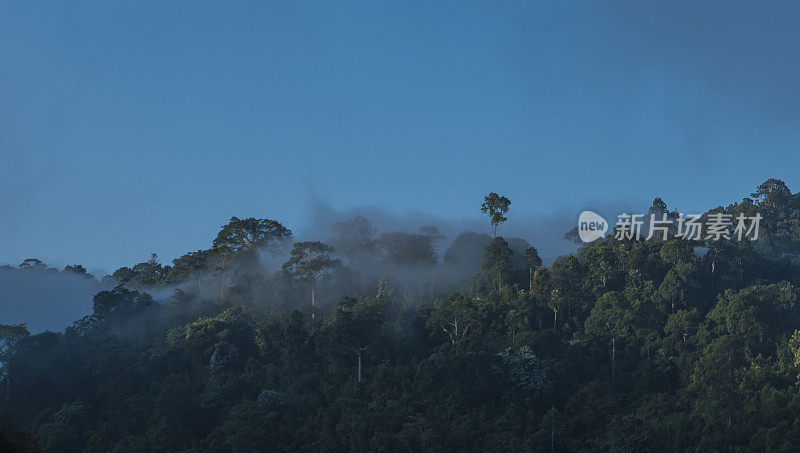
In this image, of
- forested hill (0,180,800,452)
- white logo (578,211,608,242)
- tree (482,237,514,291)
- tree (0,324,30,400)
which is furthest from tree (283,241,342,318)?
white logo (578,211,608,242)

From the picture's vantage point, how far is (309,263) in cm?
5644

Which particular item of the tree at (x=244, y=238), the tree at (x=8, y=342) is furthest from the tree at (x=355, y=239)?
the tree at (x=8, y=342)

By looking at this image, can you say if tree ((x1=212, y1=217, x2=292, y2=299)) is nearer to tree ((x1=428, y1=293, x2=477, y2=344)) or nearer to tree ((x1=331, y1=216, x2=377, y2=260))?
tree ((x1=331, y1=216, x2=377, y2=260))

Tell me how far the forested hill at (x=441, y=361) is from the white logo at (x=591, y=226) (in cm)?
1111

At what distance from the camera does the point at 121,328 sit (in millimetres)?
53125

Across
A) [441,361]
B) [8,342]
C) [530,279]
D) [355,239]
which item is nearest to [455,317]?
[441,361]

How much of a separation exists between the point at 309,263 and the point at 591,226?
30.9 m

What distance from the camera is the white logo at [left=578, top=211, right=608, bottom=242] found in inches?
2625

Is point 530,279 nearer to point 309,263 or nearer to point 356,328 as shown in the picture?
point 356,328

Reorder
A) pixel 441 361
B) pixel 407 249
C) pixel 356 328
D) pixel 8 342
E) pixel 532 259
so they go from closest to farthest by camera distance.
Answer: pixel 441 361 < pixel 356 328 < pixel 8 342 < pixel 532 259 < pixel 407 249

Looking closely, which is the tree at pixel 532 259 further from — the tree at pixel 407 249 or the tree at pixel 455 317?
the tree at pixel 407 249

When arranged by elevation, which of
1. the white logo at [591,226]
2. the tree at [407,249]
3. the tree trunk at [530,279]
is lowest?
the tree trunk at [530,279]

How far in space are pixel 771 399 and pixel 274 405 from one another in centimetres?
2887

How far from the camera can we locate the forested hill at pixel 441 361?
37.5 m
